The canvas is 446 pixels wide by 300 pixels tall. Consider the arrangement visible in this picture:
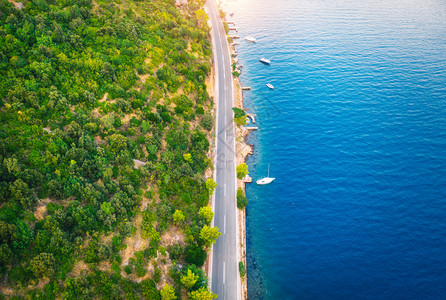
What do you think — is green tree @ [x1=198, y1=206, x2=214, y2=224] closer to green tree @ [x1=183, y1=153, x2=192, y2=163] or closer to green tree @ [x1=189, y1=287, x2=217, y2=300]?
green tree @ [x1=183, y1=153, x2=192, y2=163]

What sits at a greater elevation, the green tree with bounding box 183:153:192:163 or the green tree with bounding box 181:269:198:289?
the green tree with bounding box 183:153:192:163

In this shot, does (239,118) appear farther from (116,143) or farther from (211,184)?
(116,143)

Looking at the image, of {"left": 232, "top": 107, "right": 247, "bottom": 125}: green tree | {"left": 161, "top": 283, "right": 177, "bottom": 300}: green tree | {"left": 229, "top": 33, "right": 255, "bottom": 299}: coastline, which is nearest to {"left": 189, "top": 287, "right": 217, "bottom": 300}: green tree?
{"left": 161, "top": 283, "right": 177, "bottom": 300}: green tree

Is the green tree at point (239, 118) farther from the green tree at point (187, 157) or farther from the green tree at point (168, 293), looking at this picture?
the green tree at point (168, 293)

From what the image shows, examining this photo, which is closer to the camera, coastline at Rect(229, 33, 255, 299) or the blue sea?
the blue sea

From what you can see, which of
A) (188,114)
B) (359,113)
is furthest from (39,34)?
(359,113)

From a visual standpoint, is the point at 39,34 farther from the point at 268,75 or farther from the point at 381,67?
the point at 381,67

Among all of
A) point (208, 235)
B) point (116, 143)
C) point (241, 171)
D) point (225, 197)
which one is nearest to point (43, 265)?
point (116, 143)
